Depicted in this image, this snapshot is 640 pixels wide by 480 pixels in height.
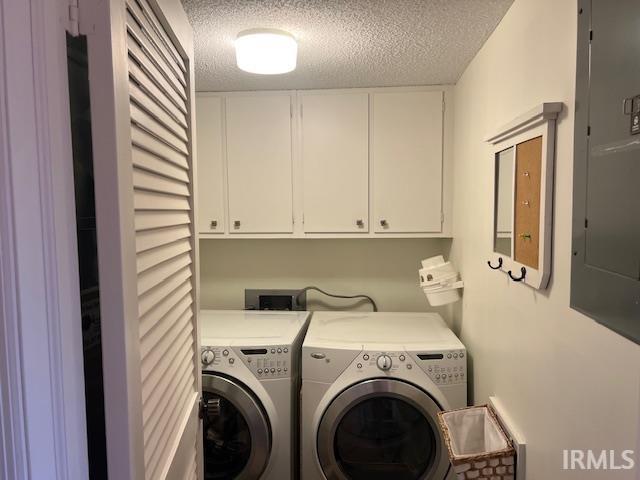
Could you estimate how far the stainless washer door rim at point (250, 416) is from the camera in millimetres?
1830

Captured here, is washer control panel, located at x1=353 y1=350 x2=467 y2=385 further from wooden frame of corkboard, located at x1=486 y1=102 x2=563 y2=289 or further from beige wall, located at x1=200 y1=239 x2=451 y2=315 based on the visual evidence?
beige wall, located at x1=200 y1=239 x2=451 y2=315

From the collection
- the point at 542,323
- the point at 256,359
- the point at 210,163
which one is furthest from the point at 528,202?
the point at 210,163

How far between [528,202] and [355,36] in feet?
3.00

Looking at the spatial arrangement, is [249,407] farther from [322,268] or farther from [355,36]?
[355,36]

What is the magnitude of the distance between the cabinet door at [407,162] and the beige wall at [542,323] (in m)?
0.38

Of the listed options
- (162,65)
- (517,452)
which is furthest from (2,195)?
(517,452)

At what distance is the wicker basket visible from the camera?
1291 mm

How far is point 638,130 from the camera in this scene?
0.68 m

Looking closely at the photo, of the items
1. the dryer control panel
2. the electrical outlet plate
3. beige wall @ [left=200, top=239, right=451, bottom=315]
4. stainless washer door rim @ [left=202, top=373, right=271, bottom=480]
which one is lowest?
stainless washer door rim @ [left=202, top=373, right=271, bottom=480]

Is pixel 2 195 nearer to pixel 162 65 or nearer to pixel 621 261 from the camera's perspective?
pixel 162 65

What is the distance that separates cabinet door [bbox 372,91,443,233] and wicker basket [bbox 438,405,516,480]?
102cm

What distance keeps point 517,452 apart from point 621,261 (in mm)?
797

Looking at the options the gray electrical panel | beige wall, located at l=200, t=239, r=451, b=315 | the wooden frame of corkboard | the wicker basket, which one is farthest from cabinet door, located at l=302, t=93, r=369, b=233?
the gray electrical panel

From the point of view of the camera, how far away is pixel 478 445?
1.60 metres
